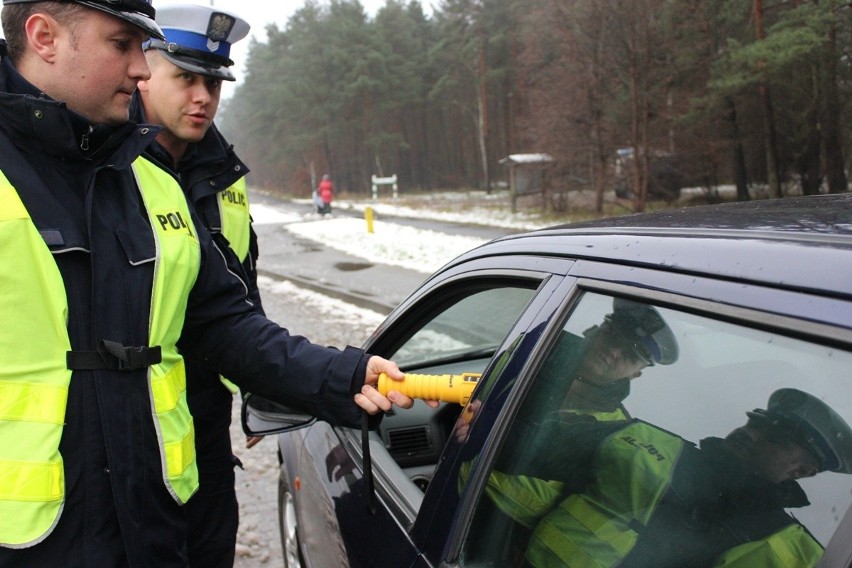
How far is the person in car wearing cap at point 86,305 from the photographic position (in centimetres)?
145

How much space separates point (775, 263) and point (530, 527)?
735 millimetres

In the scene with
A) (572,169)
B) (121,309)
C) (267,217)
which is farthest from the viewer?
(267,217)

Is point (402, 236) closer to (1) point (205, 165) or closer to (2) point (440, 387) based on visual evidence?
(1) point (205, 165)

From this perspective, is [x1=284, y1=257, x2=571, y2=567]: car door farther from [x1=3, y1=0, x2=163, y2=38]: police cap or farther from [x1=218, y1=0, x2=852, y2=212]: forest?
[x1=218, y1=0, x2=852, y2=212]: forest

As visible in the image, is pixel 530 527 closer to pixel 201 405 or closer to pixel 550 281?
pixel 550 281

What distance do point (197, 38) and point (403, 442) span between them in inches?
70.1

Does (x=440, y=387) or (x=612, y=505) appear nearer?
(x=612, y=505)

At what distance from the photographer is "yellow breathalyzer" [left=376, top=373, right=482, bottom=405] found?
5.72 feet

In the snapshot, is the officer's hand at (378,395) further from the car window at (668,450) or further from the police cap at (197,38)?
the police cap at (197,38)

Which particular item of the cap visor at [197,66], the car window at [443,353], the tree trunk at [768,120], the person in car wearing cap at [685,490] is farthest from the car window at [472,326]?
the tree trunk at [768,120]

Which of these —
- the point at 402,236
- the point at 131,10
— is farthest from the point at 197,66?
the point at 402,236

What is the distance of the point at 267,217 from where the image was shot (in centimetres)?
3089

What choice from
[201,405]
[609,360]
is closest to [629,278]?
[609,360]

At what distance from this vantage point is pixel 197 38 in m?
2.78
